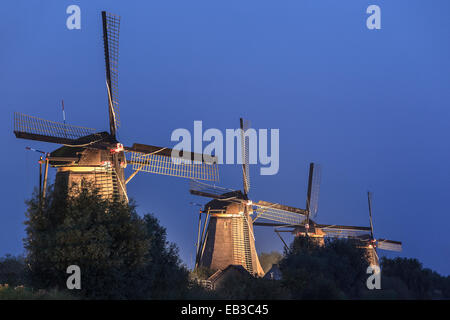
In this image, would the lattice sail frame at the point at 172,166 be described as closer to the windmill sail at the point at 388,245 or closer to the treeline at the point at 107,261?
the treeline at the point at 107,261

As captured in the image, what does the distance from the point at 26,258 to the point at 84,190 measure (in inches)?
159

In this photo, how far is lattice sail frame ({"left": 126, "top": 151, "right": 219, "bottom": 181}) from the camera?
33438 millimetres

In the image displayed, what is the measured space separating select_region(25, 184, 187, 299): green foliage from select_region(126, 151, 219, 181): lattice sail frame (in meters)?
7.69

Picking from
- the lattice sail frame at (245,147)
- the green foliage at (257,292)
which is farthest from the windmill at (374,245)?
the green foliage at (257,292)

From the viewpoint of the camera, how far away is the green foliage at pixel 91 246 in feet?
74.1

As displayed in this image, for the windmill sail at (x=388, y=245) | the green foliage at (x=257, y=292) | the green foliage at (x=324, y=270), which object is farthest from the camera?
the windmill sail at (x=388, y=245)

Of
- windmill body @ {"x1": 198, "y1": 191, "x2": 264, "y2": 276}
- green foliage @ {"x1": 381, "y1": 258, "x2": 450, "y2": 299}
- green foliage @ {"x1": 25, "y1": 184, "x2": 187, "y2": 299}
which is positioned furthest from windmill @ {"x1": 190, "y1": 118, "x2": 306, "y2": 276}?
green foliage @ {"x1": 25, "y1": 184, "x2": 187, "y2": 299}

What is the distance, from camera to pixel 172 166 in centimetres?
3603

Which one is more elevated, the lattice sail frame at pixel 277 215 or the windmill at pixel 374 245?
the lattice sail frame at pixel 277 215

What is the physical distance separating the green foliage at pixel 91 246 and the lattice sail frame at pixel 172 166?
7692 millimetres

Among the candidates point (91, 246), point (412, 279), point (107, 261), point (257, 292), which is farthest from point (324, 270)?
point (91, 246)

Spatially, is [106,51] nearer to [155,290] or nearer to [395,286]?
[155,290]

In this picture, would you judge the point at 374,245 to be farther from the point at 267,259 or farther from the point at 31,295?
the point at 31,295
